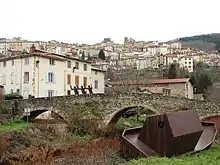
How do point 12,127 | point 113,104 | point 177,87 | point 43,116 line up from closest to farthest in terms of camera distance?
point 12,127 → point 113,104 → point 43,116 → point 177,87

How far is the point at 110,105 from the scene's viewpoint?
36.2 meters

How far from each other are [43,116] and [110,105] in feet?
23.6

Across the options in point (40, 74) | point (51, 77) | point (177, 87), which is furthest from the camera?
point (177, 87)

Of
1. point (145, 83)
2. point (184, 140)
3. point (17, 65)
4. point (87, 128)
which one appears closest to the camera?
point (184, 140)

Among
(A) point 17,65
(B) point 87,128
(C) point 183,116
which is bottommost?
(B) point 87,128

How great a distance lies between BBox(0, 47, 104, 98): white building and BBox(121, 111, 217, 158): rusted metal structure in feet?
80.2

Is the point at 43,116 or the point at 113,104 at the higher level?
the point at 113,104

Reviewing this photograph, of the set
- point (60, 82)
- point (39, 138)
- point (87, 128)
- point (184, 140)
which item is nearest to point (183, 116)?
point (184, 140)

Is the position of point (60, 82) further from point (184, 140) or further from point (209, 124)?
point (184, 140)

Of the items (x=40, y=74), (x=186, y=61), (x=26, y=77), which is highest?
(x=186, y=61)

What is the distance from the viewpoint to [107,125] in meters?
35.7

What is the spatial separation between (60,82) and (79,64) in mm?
4909

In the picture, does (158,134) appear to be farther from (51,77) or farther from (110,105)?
(51,77)

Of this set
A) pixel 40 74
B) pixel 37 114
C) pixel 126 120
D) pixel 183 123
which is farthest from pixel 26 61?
pixel 183 123
